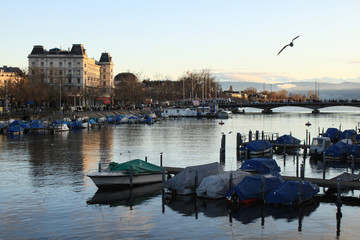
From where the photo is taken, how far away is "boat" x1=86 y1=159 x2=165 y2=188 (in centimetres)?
4103

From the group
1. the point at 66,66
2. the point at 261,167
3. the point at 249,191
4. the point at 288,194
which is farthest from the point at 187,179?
the point at 66,66

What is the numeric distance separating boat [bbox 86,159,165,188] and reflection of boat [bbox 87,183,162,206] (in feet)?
1.80

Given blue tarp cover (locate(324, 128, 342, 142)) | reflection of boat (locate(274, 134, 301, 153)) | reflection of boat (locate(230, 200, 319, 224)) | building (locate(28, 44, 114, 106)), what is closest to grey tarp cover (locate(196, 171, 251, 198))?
reflection of boat (locate(230, 200, 319, 224))

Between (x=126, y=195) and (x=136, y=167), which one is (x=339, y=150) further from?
(x=126, y=195)

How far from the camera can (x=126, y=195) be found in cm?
4012

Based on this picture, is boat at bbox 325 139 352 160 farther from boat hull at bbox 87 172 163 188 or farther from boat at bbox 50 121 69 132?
boat at bbox 50 121 69 132

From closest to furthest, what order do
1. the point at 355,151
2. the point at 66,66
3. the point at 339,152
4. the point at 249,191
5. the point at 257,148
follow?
the point at 249,191
the point at 355,151
the point at 339,152
the point at 257,148
the point at 66,66

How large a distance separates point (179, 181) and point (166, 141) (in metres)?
49.0

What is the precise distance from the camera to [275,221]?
32.8 meters

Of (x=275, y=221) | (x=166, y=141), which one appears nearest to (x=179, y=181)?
(x=275, y=221)

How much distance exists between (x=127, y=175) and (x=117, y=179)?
89 centimetres

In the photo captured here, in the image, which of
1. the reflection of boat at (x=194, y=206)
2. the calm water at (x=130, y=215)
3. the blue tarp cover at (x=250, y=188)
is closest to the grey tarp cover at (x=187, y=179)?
the reflection of boat at (x=194, y=206)

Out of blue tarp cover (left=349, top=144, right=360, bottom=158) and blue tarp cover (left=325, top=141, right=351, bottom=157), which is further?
blue tarp cover (left=325, top=141, right=351, bottom=157)

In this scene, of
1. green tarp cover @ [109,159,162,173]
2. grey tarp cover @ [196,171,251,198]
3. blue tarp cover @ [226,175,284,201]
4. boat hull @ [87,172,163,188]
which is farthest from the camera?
green tarp cover @ [109,159,162,173]
